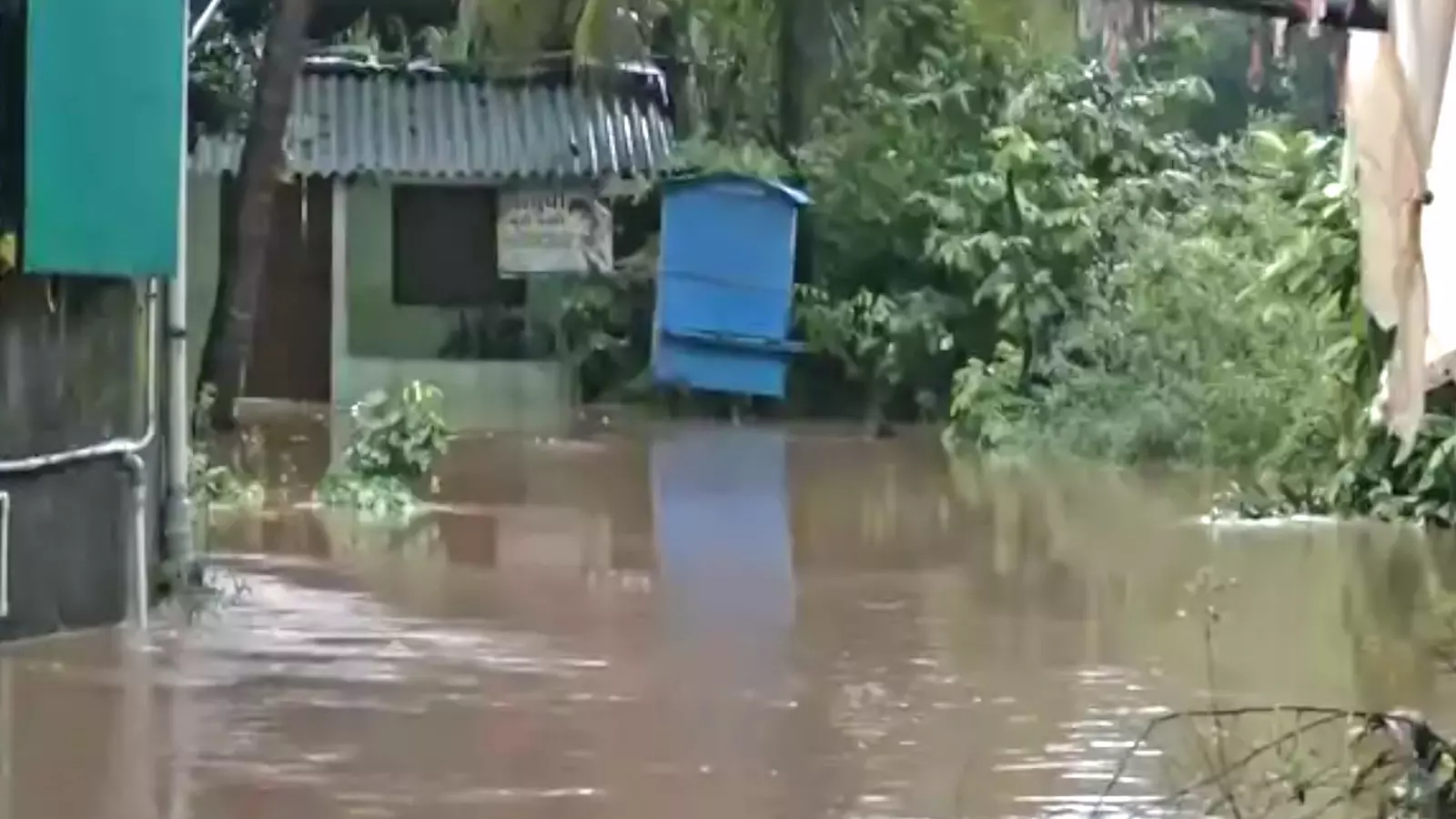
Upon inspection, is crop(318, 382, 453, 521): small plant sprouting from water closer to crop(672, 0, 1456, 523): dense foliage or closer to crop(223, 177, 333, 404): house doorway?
crop(672, 0, 1456, 523): dense foliage

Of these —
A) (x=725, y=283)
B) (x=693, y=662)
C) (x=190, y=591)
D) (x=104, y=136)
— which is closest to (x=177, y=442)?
(x=190, y=591)

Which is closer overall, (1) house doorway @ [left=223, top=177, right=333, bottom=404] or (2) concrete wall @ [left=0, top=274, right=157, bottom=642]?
(2) concrete wall @ [left=0, top=274, right=157, bottom=642]

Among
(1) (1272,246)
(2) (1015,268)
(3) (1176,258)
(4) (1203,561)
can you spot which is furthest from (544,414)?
(4) (1203,561)

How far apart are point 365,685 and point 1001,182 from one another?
14.0 meters

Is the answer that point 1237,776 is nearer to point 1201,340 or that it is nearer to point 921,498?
point 921,498

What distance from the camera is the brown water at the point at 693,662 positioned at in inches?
292

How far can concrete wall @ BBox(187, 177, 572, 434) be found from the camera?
23.2m

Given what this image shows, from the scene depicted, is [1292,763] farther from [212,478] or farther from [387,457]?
[387,457]

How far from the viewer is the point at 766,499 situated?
15711mm

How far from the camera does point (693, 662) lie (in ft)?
31.3

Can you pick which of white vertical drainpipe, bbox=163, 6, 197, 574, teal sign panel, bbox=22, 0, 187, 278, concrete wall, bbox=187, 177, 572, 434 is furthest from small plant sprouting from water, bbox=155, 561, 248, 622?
concrete wall, bbox=187, 177, 572, 434

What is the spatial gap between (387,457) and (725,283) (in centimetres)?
863

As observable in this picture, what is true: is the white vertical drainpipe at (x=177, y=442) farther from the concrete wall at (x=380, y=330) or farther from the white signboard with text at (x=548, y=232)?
the white signboard with text at (x=548, y=232)

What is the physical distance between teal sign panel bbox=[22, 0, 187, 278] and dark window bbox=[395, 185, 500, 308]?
1433cm
